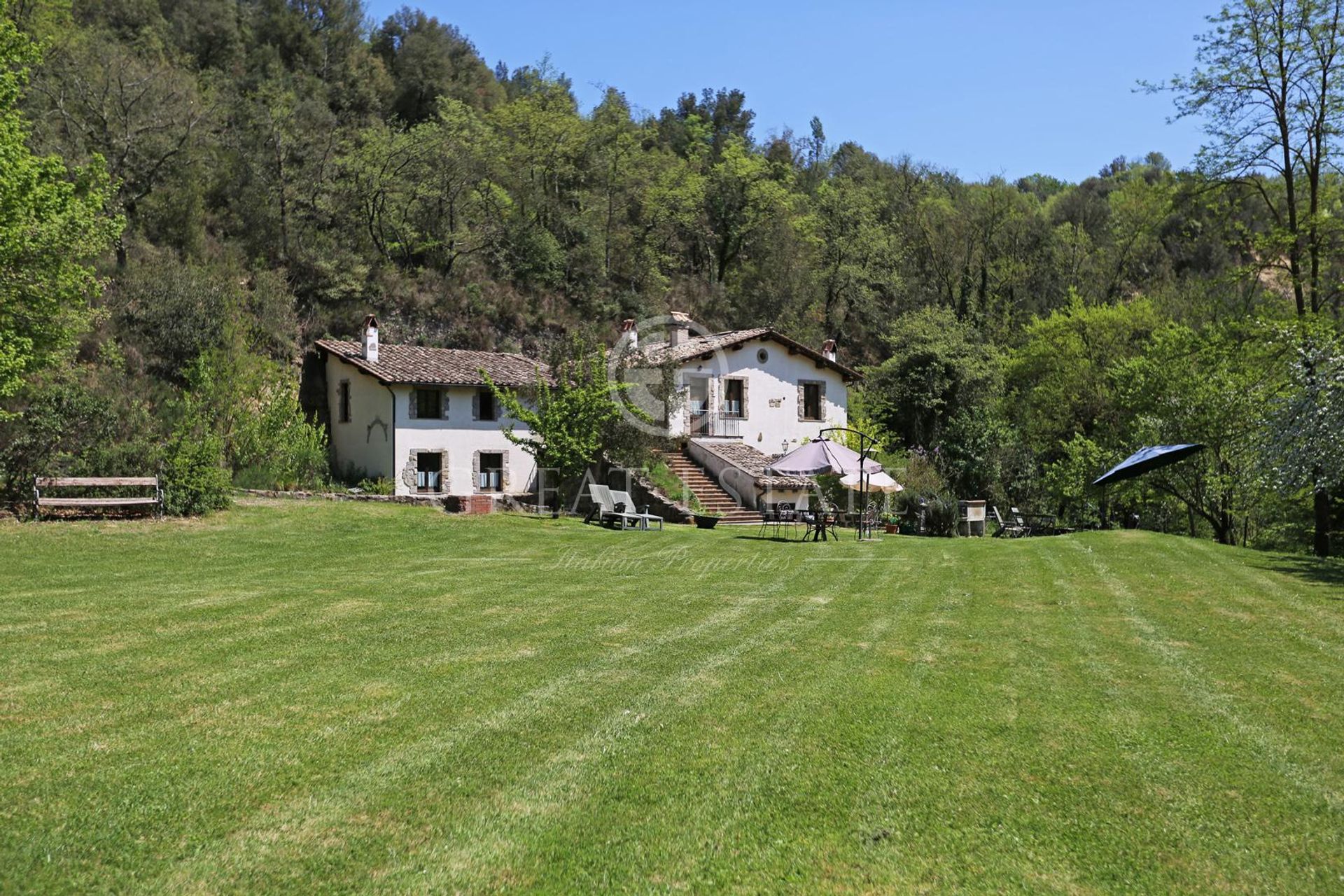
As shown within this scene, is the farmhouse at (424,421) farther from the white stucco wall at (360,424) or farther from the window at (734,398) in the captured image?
the window at (734,398)

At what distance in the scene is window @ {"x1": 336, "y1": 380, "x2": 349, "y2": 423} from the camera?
30.1 metres

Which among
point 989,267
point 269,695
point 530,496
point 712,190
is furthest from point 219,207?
point 989,267

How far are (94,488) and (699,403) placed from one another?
18624 millimetres

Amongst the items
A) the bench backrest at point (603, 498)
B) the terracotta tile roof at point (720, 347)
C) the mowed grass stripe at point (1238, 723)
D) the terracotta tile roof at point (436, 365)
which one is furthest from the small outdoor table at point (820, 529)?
the mowed grass stripe at point (1238, 723)

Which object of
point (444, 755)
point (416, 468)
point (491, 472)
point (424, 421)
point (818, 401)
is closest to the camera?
point (444, 755)

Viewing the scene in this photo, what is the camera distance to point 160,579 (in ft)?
37.4

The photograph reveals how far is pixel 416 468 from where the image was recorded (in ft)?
91.1

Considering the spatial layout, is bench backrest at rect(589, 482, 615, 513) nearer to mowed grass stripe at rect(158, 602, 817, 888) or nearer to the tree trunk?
mowed grass stripe at rect(158, 602, 817, 888)

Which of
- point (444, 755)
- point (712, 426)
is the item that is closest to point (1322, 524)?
point (712, 426)

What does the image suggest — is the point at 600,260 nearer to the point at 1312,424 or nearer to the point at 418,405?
the point at 418,405

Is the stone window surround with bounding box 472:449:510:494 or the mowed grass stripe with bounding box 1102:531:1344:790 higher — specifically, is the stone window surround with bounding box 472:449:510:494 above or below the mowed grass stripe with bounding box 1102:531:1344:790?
above

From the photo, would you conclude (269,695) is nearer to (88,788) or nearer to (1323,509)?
(88,788)

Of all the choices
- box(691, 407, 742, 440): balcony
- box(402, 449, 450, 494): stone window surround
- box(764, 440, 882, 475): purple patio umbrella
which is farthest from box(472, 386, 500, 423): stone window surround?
box(764, 440, 882, 475): purple patio umbrella

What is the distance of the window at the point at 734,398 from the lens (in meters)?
32.1
